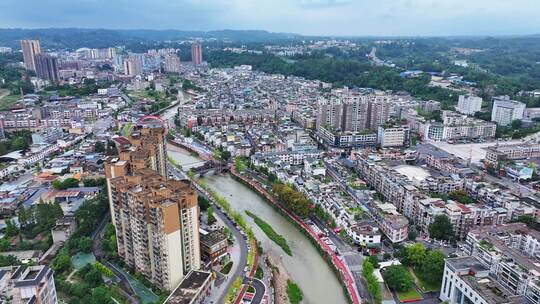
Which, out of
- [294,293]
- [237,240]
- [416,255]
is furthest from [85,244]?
[416,255]

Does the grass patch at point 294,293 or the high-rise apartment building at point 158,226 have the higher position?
the high-rise apartment building at point 158,226

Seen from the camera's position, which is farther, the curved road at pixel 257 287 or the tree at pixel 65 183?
the tree at pixel 65 183

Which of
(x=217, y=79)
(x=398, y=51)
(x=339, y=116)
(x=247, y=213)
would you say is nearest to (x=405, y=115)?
(x=339, y=116)

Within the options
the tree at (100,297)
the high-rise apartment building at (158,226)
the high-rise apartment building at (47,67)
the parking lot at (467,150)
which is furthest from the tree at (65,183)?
the high-rise apartment building at (47,67)

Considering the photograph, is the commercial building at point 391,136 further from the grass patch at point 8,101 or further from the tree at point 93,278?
the grass patch at point 8,101

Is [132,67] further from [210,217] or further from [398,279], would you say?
[398,279]

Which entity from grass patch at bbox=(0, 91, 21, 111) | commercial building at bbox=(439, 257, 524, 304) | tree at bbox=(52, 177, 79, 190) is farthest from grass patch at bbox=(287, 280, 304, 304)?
grass patch at bbox=(0, 91, 21, 111)
